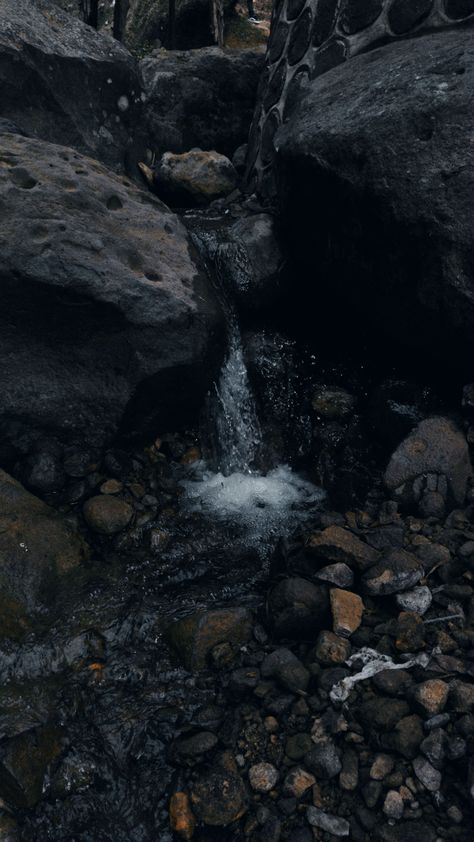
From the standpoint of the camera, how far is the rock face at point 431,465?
205 inches

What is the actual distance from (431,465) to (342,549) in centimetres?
147

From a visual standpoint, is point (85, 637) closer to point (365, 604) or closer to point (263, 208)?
point (365, 604)

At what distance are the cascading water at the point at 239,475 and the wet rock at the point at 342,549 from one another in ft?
2.43

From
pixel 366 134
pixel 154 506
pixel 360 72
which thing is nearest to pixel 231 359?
pixel 154 506

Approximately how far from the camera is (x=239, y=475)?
20.6 ft

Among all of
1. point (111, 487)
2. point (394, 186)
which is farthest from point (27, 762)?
point (394, 186)

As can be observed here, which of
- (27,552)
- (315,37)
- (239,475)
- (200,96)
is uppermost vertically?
(315,37)

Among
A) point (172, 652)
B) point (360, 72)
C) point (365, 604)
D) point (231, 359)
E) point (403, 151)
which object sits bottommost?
point (172, 652)

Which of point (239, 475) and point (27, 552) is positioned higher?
point (27, 552)

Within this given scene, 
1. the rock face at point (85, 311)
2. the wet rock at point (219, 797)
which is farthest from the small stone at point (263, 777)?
the rock face at point (85, 311)

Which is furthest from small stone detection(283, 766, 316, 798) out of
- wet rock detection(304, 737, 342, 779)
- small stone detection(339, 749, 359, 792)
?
small stone detection(339, 749, 359, 792)

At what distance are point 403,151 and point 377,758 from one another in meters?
4.85

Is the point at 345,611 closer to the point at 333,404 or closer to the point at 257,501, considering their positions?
the point at 257,501

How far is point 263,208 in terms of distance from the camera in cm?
803
